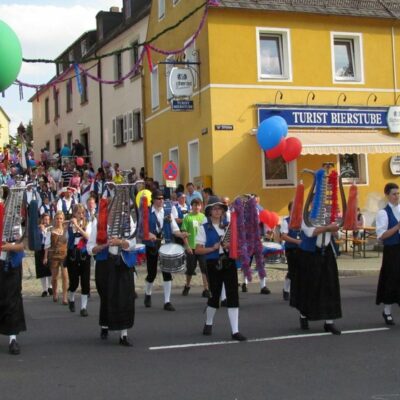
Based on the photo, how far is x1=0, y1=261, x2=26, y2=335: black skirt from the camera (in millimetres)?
7812

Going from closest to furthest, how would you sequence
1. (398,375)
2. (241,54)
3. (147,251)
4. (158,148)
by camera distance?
(398,375), (147,251), (241,54), (158,148)

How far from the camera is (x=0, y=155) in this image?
26.1 m

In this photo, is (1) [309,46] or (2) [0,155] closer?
(1) [309,46]

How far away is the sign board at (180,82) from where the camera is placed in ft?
66.1

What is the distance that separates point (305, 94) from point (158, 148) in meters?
6.53

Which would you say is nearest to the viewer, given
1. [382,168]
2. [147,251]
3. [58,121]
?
[147,251]

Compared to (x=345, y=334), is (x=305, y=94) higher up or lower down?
higher up

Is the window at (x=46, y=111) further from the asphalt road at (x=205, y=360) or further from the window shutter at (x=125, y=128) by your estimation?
the asphalt road at (x=205, y=360)

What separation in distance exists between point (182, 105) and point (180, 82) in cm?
72

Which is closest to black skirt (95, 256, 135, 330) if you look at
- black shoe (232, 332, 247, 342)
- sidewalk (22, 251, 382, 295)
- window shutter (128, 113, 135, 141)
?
black shoe (232, 332, 247, 342)

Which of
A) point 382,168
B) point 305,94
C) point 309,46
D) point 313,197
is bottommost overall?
point 313,197

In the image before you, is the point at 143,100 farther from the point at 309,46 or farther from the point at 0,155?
the point at 309,46

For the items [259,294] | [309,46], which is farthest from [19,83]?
[309,46]

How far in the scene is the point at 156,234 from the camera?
11883 millimetres
